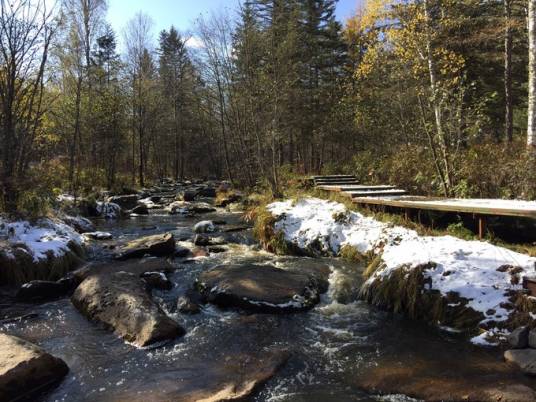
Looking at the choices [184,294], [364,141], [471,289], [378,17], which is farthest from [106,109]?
[471,289]

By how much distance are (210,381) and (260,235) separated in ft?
20.9

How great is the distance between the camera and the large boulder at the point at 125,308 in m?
5.04

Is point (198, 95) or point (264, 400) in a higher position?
point (198, 95)

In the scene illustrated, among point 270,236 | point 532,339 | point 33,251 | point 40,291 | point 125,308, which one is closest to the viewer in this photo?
point 532,339

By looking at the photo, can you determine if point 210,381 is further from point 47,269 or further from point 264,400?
point 47,269

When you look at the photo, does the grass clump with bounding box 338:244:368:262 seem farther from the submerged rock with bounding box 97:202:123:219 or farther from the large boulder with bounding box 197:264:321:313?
the submerged rock with bounding box 97:202:123:219

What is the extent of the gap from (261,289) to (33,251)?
449 centimetres

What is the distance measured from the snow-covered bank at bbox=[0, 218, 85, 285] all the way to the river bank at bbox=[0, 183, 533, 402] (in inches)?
28.5

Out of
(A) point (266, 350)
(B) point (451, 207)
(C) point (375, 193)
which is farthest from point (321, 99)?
(A) point (266, 350)

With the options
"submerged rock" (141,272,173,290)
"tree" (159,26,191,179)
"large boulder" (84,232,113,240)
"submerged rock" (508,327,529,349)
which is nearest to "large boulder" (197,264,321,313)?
"submerged rock" (141,272,173,290)

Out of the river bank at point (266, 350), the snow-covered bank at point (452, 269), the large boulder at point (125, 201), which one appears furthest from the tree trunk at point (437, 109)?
the large boulder at point (125, 201)

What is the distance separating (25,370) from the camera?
154 inches

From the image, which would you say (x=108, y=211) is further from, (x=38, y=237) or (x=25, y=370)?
(x=25, y=370)

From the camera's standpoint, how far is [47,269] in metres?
7.40
